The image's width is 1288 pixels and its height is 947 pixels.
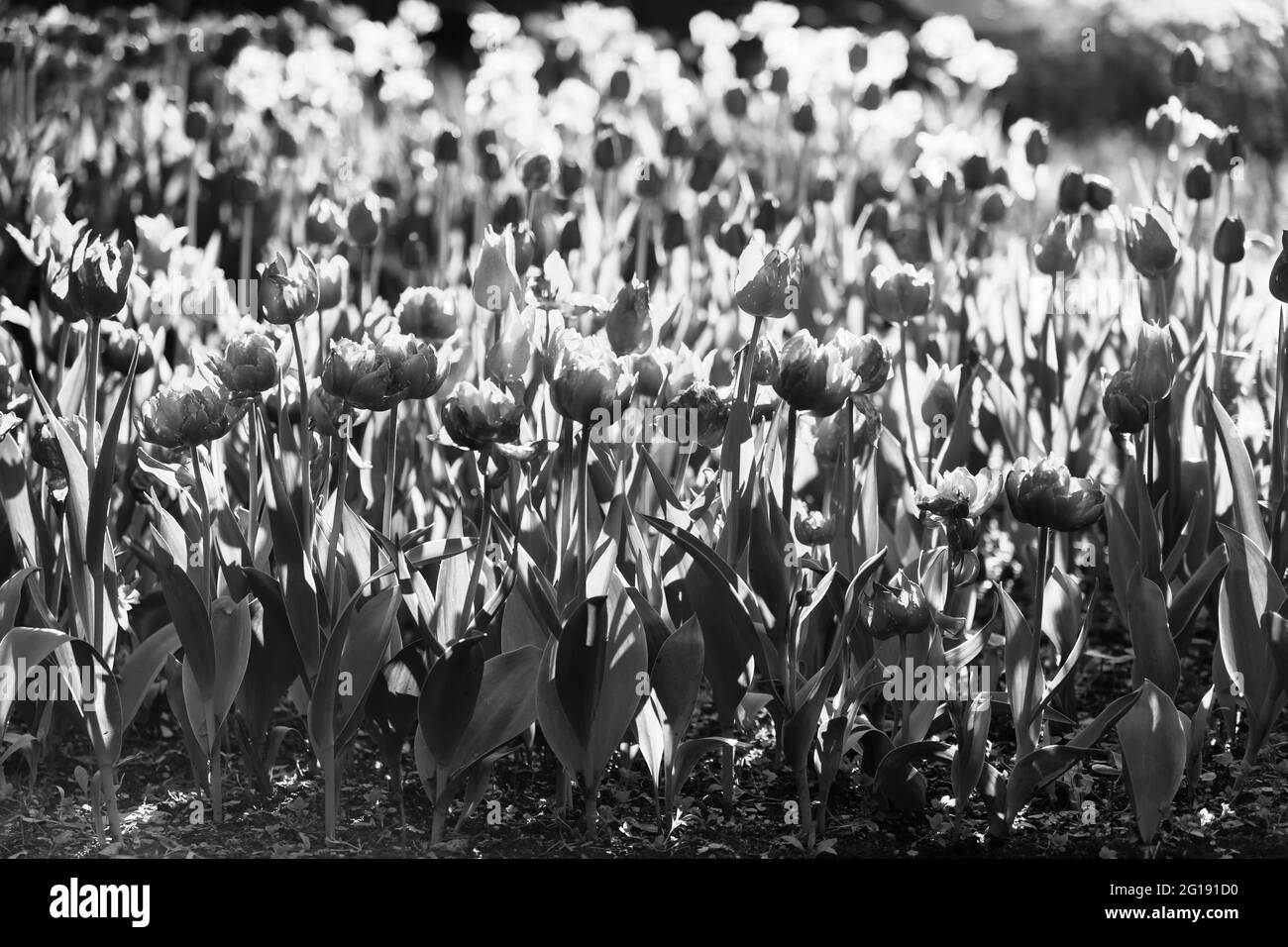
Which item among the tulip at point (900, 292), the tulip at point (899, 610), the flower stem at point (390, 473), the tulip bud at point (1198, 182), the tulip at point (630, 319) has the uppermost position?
the tulip bud at point (1198, 182)

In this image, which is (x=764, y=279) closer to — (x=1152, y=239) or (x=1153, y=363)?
(x=1153, y=363)

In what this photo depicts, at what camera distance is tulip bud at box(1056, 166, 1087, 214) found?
128 inches

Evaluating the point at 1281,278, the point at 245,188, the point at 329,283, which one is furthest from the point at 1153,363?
the point at 245,188

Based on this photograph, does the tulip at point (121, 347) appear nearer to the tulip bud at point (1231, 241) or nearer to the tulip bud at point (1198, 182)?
the tulip bud at point (1231, 241)

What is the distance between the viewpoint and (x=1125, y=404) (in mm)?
2281

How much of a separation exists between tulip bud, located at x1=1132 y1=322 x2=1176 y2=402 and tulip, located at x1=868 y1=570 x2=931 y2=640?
0.57 metres

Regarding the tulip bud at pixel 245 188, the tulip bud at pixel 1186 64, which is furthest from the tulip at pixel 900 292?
the tulip bud at pixel 245 188

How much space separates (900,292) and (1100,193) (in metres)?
0.98

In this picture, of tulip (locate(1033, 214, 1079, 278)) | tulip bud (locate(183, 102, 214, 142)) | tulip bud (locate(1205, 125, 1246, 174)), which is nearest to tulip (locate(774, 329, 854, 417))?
tulip (locate(1033, 214, 1079, 278))

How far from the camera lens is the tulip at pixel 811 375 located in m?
1.96

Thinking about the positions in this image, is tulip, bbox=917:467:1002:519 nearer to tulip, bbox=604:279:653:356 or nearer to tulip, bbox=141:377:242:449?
tulip, bbox=604:279:653:356

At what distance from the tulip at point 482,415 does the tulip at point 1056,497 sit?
686 mm
